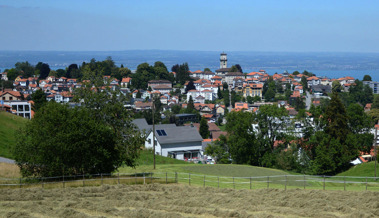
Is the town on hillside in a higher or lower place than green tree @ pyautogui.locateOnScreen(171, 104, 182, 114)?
higher

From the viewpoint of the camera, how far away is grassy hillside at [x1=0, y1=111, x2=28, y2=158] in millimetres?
32688

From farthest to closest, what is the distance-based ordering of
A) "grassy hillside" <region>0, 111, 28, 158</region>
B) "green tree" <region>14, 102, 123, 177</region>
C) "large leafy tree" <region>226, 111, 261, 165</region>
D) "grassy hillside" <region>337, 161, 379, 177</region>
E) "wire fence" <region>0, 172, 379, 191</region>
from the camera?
"large leafy tree" <region>226, 111, 261, 165</region>, "grassy hillside" <region>337, 161, 379, 177</region>, "grassy hillside" <region>0, 111, 28, 158</region>, "green tree" <region>14, 102, 123, 177</region>, "wire fence" <region>0, 172, 379, 191</region>

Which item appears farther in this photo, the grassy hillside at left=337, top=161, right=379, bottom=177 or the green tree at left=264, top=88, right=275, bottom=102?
the green tree at left=264, top=88, right=275, bottom=102

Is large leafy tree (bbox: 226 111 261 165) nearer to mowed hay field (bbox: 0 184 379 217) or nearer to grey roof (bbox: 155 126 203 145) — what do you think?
grey roof (bbox: 155 126 203 145)

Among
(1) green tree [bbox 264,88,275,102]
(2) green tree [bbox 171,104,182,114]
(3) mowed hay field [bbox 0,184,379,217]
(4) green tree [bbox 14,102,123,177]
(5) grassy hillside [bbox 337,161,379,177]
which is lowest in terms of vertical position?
(2) green tree [bbox 171,104,182,114]

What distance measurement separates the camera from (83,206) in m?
17.3

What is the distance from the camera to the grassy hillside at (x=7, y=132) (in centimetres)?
3269

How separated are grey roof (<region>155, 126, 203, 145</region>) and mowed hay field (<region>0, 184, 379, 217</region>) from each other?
93.9 feet

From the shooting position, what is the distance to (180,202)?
1827cm

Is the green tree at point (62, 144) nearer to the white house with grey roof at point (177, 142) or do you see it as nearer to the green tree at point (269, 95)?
the white house with grey roof at point (177, 142)

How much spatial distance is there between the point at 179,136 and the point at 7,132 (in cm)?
1904

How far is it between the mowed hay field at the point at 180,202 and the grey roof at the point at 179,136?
2861cm

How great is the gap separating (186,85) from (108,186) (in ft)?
461

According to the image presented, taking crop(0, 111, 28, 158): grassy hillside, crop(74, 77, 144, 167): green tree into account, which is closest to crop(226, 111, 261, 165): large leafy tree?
crop(74, 77, 144, 167): green tree
